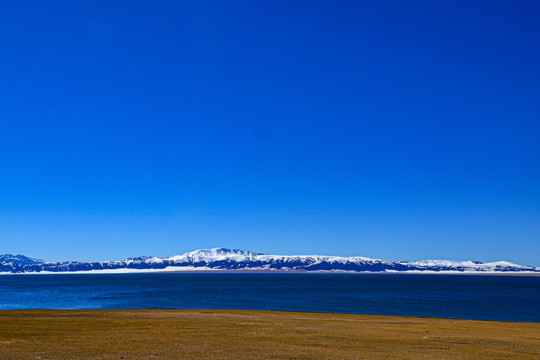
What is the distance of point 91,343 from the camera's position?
2136 cm

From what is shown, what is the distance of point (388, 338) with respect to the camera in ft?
85.7

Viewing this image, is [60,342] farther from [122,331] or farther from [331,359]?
[331,359]

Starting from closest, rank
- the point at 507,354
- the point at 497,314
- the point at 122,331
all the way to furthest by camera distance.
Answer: the point at 507,354 < the point at 122,331 < the point at 497,314

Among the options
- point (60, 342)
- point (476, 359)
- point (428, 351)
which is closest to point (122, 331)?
point (60, 342)

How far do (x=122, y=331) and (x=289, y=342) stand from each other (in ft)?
36.0

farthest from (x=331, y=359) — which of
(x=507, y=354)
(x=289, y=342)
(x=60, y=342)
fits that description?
(x=60, y=342)

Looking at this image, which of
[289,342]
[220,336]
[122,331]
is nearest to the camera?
[289,342]

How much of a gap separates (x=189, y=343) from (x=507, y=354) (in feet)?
50.5

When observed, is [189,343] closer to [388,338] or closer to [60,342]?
[60,342]

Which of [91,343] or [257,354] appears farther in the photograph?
[91,343]

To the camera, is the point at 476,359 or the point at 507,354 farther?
the point at 507,354

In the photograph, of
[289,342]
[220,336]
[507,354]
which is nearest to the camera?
[507,354]

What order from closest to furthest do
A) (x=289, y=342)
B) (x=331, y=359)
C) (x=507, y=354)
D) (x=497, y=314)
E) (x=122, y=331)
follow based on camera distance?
(x=331, y=359), (x=507, y=354), (x=289, y=342), (x=122, y=331), (x=497, y=314)

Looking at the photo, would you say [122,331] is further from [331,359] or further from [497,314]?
[497,314]
